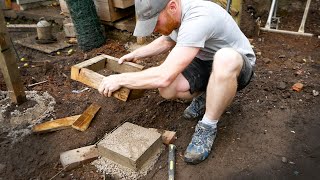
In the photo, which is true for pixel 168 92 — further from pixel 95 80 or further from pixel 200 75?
pixel 95 80

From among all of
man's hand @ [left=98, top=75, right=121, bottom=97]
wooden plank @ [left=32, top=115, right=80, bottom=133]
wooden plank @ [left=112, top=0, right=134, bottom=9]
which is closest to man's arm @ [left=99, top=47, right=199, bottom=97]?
man's hand @ [left=98, top=75, right=121, bottom=97]

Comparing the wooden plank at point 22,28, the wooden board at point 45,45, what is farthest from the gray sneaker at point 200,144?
the wooden plank at point 22,28

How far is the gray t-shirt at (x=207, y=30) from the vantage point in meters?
2.24

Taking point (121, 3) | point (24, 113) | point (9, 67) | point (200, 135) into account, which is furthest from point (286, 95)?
point (9, 67)

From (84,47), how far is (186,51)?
9.86 ft

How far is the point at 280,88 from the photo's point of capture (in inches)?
143

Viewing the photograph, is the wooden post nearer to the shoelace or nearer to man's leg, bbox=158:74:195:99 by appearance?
man's leg, bbox=158:74:195:99

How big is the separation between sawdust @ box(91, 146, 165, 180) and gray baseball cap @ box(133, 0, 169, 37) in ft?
3.65

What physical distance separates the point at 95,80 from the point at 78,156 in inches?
26.8

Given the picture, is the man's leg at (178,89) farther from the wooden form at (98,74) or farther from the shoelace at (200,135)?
the shoelace at (200,135)

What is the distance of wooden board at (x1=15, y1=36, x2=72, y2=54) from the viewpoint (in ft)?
16.6

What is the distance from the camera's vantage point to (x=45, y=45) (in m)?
5.22

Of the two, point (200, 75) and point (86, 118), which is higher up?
point (200, 75)

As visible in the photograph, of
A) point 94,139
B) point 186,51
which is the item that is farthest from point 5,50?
point 186,51
